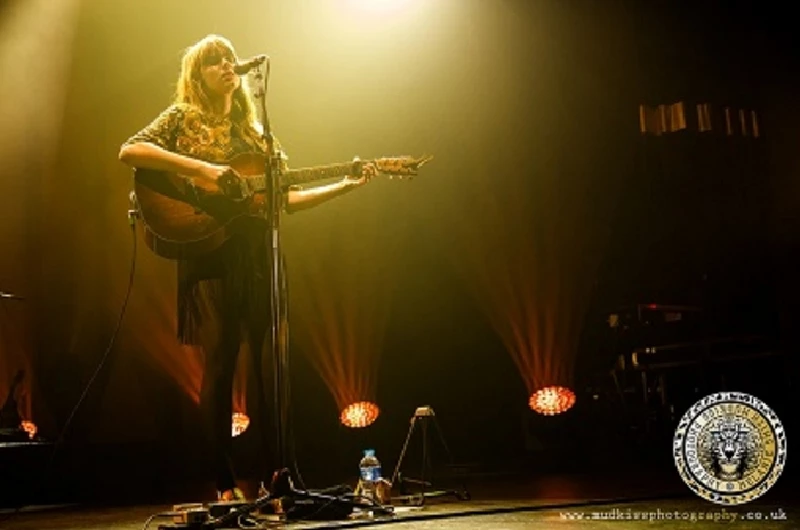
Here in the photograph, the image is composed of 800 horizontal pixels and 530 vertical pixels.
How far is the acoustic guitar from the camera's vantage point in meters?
2.52

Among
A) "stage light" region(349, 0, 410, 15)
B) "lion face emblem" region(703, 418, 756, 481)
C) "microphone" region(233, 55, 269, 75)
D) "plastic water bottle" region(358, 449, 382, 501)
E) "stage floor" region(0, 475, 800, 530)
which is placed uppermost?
"stage light" region(349, 0, 410, 15)

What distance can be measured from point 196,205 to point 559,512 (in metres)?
1.47

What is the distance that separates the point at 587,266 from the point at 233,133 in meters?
4.34

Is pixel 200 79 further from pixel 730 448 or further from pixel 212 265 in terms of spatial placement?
pixel 730 448

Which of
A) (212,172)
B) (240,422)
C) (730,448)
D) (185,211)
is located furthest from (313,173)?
(240,422)

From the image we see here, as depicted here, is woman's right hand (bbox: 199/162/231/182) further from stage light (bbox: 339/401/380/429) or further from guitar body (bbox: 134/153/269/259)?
stage light (bbox: 339/401/380/429)

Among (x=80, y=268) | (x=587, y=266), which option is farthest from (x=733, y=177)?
(x=80, y=268)

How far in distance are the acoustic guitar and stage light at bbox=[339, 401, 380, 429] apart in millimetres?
3196

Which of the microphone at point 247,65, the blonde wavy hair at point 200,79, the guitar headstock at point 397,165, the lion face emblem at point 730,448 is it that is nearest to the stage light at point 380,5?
the blonde wavy hair at point 200,79

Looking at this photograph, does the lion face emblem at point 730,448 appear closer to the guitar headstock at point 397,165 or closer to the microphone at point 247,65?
the guitar headstock at point 397,165

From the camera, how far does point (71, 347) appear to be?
16.6 ft

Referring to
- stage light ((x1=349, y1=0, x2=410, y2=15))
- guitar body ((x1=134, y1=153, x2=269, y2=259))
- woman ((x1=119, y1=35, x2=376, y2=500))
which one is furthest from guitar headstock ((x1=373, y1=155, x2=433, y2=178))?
stage light ((x1=349, y1=0, x2=410, y2=15))

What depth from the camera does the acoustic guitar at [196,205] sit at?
8.27 ft

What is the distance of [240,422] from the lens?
16.9ft
